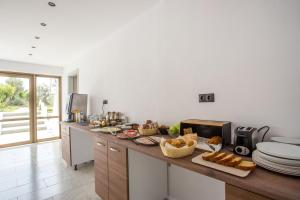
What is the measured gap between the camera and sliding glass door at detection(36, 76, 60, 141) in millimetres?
4941

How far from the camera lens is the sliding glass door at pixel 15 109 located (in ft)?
14.4

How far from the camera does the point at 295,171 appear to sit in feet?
2.50

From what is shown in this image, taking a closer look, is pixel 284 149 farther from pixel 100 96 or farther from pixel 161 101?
pixel 100 96

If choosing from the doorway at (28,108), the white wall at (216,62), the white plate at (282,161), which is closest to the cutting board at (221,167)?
the white plate at (282,161)

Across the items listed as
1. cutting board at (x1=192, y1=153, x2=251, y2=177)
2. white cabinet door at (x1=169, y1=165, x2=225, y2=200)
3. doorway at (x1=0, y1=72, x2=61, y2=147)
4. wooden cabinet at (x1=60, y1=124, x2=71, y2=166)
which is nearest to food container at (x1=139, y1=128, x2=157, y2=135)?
white cabinet door at (x1=169, y1=165, x2=225, y2=200)

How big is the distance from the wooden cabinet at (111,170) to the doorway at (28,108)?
13.4 ft

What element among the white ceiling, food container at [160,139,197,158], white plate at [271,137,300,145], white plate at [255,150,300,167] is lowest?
food container at [160,139,197,158]

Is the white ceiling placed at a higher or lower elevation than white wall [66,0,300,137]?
higher

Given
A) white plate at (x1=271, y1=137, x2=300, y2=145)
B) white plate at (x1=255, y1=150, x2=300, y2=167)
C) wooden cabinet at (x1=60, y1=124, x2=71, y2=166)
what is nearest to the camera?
white plate at (x1=255, y1=150, x2=300, y2=167)

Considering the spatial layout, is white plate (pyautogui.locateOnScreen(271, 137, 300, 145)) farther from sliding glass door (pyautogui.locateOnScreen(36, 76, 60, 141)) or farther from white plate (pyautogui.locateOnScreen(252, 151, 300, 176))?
sliding glass door (pyautogui.locateOnScreen(36, 76, 60, 141))

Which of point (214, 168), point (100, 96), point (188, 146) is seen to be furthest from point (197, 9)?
point (100, 96)

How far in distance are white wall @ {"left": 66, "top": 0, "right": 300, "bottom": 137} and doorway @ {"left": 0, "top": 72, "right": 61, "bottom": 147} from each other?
3687mm

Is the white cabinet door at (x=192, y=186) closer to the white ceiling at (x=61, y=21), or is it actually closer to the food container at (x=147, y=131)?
the food container at (x=147, y=131)

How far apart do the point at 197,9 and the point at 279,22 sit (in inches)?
29.7
